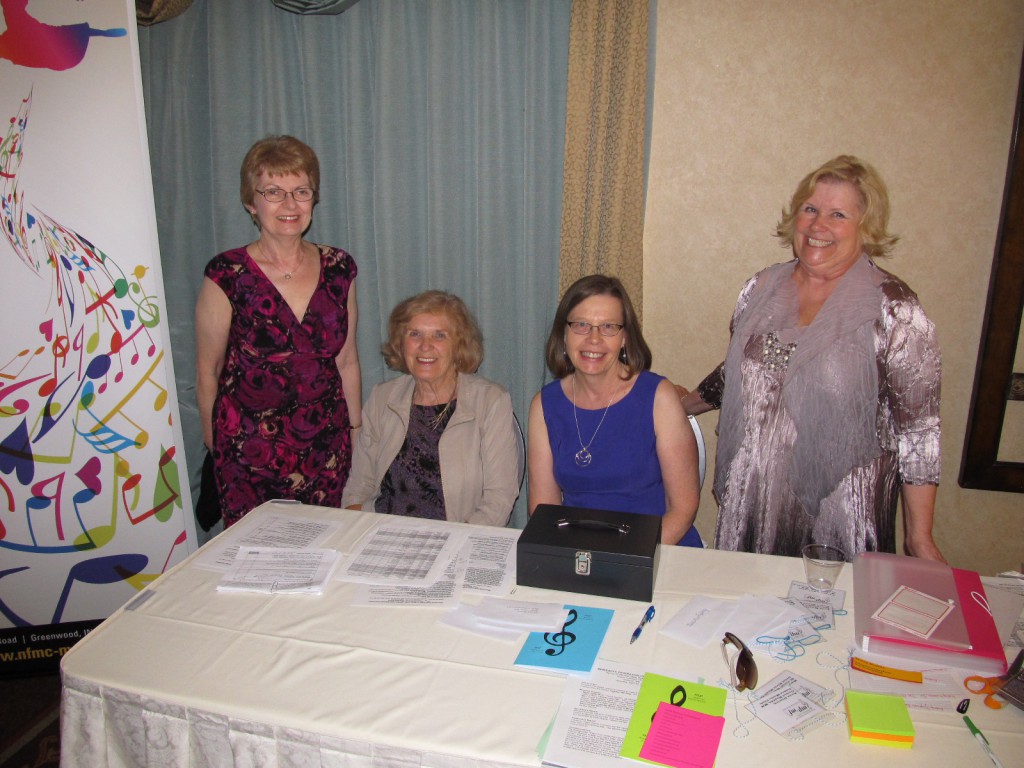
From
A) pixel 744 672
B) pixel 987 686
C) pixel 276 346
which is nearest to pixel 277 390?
pixel 276 346

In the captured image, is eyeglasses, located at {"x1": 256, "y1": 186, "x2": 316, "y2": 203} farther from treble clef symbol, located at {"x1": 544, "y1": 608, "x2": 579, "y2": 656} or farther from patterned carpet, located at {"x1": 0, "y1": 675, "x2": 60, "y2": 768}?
patterned carpet, located at {"x1": 0, "y1": 675, "x2": 60, "y2": 768}

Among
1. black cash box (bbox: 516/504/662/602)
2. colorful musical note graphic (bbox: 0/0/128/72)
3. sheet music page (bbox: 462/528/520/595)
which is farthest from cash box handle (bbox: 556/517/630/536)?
colorful musical note graphic (bbox: 0/0/128/72)

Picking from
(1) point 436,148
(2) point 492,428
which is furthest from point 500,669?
(1) point 436,148

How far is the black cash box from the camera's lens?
1.48 metres

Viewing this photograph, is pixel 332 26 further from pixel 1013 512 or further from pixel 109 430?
pixel 1013 512

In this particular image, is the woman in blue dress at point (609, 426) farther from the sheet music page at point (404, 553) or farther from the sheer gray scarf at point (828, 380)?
the sheet music page at point (404, 553)

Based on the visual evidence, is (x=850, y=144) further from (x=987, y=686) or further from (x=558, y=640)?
(x=558, y=640)

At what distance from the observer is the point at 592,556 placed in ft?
4.92

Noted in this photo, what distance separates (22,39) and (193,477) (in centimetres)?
166

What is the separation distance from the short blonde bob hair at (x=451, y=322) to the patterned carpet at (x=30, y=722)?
1.49 metres

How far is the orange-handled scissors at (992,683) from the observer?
122cm

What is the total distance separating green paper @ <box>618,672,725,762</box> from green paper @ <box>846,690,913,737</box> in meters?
0.20

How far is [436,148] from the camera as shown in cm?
270

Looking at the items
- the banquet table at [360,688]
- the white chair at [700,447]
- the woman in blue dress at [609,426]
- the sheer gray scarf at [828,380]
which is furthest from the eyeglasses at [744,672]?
the white chair at [700,447]
